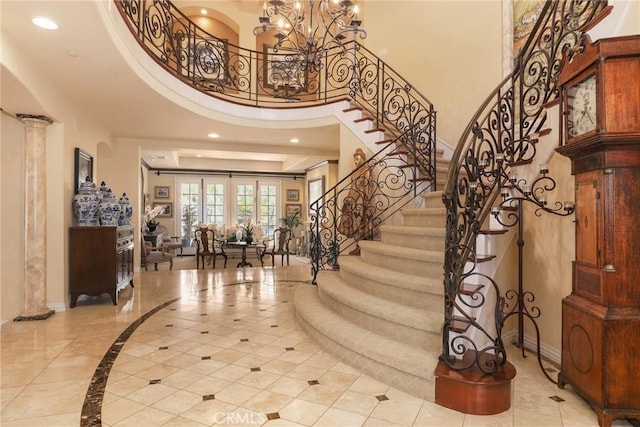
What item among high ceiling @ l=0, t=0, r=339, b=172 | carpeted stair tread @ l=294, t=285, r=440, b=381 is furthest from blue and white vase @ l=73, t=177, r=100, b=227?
carpeted stair tread @ l=294, t=285, r=440, b=381

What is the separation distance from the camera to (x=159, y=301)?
17.4 feet

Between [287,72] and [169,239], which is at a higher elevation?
[287,72]

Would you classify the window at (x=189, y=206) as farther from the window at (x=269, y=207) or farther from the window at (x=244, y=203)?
the window at (x=269, y=207)

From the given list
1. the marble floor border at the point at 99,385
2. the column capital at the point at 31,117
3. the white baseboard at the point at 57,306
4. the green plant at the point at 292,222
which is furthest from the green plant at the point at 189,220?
the marble floor border at the point at 99,385

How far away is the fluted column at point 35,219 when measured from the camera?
175 inches

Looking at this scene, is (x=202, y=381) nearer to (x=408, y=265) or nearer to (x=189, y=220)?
(x=408, y=265)

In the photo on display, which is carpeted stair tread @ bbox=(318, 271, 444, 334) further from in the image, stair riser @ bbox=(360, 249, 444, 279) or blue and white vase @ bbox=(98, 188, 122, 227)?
blue and white vase @ bbox=(98, 188, 122, 227)

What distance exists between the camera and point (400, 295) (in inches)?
127

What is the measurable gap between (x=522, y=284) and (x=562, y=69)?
77.0 inches

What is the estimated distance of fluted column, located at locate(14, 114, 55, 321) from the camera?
4.44m

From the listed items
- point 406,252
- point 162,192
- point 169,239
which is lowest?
point 169,239

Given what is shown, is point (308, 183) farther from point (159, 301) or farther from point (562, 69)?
point (562, 69)

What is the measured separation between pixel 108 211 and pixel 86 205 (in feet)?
0.99

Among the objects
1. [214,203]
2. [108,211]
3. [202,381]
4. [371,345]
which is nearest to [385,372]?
[371,345]
